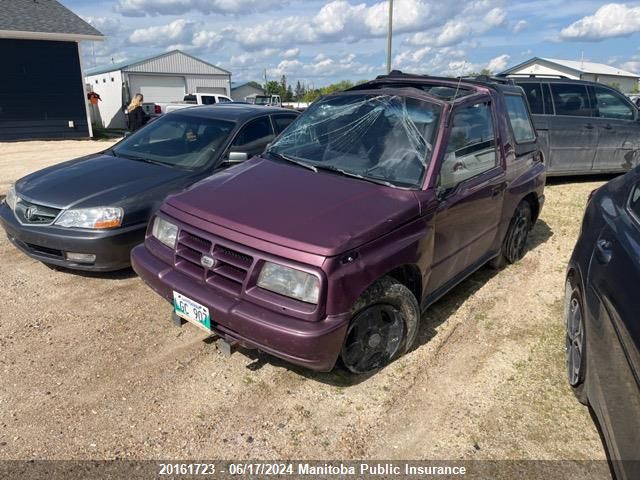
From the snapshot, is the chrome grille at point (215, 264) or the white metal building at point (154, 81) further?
the white metal building at point (154, 81)

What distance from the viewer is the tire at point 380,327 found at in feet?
9.15

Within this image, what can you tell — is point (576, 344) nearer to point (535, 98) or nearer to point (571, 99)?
point (535, 98)

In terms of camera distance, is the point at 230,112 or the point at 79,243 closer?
the point at 79,243

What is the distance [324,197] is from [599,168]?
7693 mm

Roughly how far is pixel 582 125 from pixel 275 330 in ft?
25.6

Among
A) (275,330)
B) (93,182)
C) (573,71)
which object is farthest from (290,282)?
(573,71)

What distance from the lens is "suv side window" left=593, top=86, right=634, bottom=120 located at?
8.27m

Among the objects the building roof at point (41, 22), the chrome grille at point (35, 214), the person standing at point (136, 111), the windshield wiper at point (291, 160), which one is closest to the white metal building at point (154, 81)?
the building roof at point (41, 22)

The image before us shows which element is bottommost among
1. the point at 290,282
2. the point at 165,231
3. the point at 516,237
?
the point at 516,237

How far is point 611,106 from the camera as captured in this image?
8336 millimetres

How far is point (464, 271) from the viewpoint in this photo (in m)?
3.95

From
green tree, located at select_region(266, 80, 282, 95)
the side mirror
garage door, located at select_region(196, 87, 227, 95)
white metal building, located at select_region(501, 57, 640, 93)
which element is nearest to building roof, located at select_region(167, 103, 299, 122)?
the side mirror

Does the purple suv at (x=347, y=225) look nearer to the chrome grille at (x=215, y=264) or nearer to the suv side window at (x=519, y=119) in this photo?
the chrome grille at (x=215, y=264)

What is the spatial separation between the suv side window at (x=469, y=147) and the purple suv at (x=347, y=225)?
0.6 inches
